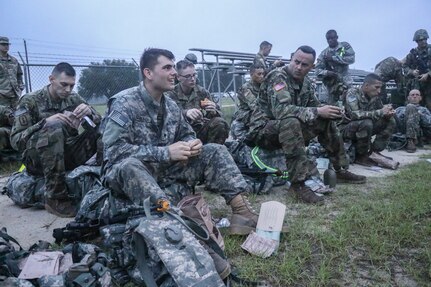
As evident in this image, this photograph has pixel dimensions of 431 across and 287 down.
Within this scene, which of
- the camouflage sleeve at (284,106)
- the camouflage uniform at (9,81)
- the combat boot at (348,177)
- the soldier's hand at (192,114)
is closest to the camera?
the camouflage sleeve at (284,106)

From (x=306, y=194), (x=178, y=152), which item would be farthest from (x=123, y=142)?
(x=306, y=194)

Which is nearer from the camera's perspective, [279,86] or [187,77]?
[279,86]

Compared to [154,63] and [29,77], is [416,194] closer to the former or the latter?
[154,63]

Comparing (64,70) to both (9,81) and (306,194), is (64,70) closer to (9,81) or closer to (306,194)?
(306,194)

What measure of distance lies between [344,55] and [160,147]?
7.10 meters

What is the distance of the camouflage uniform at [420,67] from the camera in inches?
338

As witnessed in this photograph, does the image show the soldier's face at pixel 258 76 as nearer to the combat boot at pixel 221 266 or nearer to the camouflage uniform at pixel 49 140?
the camouflage uniform at pixel 49 140

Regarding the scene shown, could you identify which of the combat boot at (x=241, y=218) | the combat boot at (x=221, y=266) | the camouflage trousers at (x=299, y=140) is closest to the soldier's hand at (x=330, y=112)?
the camouflage trousers at (x=299, y=140)

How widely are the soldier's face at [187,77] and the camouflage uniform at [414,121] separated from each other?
15.3 feet

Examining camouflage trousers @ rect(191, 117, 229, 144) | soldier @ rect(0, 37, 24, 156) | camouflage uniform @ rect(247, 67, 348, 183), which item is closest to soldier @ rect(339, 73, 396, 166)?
camouflage uniform @ rect(247, 67, 348, 183)

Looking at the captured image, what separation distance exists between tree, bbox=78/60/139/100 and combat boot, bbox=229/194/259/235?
738cm

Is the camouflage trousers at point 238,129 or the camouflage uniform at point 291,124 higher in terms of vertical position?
the camouflage uniform at point 291,124

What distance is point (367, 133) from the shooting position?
5508 millimetres

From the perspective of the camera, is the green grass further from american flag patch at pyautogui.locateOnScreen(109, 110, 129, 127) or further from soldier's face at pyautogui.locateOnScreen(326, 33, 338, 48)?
soldier's face at pyautogui.locateOnScreen(326, 33, 338, 48)
